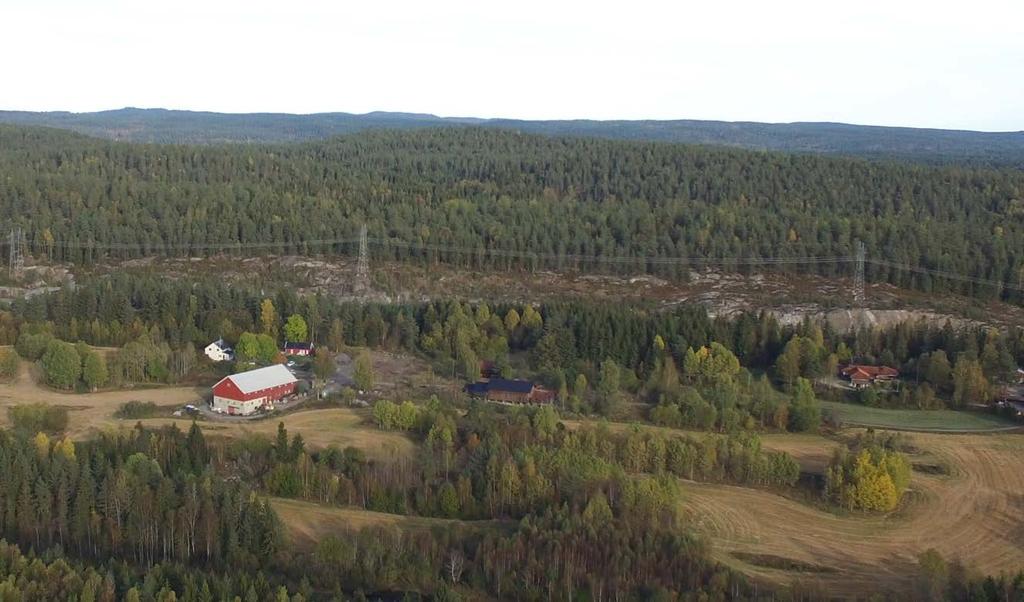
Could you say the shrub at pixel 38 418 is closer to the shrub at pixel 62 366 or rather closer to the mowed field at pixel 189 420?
the mowed field at pixel 189 420

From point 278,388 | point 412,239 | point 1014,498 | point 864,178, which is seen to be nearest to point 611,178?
point 864,178

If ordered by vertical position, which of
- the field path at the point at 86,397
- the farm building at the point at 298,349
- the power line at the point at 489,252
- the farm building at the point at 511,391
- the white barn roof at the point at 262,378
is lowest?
the field path at the point at 86,397

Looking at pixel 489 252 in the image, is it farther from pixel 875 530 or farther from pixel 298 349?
pixel 875 530

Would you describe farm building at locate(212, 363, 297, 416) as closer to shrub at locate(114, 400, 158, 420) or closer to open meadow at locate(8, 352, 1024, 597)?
open meadow at locate(8, 352, 1024, 597)

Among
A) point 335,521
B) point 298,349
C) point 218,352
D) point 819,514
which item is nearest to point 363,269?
point 298,349

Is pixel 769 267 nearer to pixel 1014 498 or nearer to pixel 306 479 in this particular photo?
pixel 1014 498

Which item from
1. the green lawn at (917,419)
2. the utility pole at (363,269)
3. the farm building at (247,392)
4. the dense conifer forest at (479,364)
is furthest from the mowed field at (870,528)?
the utility pole at (363,269)
